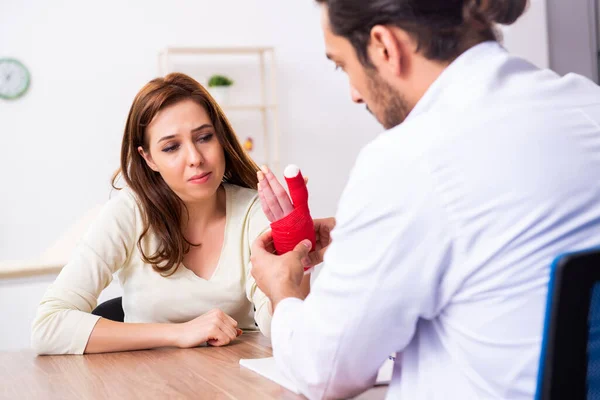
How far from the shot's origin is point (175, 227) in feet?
6.98

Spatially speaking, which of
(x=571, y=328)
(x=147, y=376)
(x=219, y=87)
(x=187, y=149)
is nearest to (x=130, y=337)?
(x=147, y=376)

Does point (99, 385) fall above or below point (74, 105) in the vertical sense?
below

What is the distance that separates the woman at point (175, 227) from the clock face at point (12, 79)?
10.2ft

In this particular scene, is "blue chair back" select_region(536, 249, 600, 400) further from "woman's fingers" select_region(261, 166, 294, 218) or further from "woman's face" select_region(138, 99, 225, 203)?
"woman's face" select_region(138, 99, 225, 203)

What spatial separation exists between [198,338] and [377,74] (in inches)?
36.0

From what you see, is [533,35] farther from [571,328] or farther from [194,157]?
[571,328]

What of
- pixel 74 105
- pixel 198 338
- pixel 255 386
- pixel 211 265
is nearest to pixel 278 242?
pixel 255 386

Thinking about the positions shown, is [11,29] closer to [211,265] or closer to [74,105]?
[74,105]

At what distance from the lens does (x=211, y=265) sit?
6.90ft

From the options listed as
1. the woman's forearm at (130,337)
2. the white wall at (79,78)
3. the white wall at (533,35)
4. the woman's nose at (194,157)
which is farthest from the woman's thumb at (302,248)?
the white wall at (533,35)

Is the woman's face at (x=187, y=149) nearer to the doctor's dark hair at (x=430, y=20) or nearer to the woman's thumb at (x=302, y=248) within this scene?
the woman's thumb at (x=302, y=248)

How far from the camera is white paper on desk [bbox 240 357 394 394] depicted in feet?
3.99

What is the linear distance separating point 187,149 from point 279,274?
1032 millimetres

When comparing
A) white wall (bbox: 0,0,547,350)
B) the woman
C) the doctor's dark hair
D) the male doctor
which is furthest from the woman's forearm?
white wall (bbox: 0,0,547,350)
